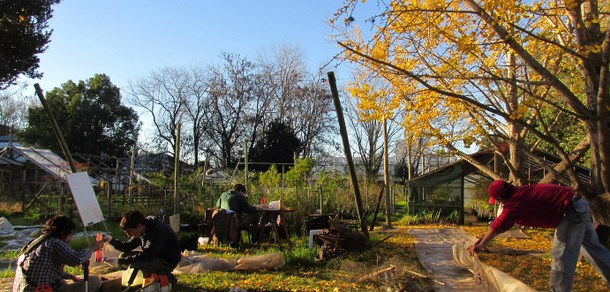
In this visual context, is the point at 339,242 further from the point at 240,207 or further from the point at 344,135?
the point at 240,207

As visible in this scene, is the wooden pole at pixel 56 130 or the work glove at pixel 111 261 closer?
the work glove at pixel 111 261

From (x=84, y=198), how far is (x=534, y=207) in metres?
5.85

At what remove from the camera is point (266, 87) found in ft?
135

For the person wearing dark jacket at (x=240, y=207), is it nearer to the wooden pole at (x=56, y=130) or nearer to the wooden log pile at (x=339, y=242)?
the wooden log pile at (x=339, y=242)

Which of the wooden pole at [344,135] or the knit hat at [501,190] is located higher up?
the wooden pole at [344,135]

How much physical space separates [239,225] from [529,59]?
573 centimetres

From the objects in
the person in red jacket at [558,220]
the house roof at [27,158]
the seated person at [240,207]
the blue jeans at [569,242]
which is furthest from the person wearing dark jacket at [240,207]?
the house roof at [27,158]

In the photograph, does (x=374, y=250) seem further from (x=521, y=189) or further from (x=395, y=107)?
(x=521, y=189)

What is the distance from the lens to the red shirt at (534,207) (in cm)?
460

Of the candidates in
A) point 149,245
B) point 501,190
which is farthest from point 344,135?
point 149,245

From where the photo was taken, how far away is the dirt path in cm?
599

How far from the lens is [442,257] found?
808 centimetres

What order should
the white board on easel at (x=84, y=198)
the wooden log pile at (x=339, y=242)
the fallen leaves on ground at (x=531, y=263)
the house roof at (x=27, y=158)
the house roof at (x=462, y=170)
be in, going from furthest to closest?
the house roof at (x=27, y=158)
the house roof at (x=462, y=170)
the wooden log pile at (x=339, y=242)
the white board on easel at (x=84, y=198)
the fallen leaves on ground at (x=531, y=263)

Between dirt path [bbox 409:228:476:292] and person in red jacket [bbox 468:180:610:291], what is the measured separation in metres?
1.28
